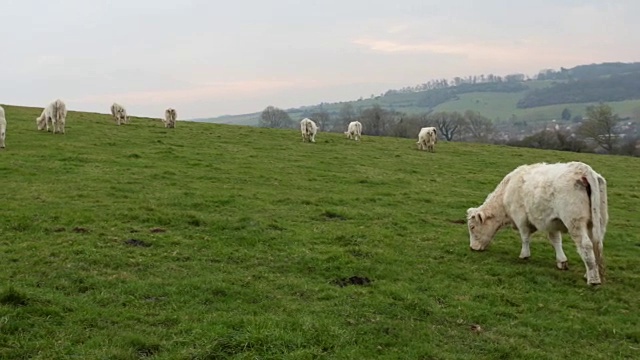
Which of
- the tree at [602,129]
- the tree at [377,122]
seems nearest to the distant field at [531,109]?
the tree at [602,129]

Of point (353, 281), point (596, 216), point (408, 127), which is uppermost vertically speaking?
point (408, 127)

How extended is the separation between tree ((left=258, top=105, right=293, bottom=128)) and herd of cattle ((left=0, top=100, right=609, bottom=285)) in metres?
83.6

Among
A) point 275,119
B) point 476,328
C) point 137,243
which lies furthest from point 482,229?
point 275,119

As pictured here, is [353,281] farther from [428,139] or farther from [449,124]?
[449,124]

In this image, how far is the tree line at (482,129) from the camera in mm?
66438

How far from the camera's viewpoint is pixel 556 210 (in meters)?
11.2

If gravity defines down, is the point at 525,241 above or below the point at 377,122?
below

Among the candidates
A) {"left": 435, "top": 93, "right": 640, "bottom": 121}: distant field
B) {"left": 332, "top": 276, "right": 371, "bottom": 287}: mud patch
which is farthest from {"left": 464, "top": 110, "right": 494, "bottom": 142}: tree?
{"left": 332, "top": 276, "right": 371, "bottom": 287}: mud patch

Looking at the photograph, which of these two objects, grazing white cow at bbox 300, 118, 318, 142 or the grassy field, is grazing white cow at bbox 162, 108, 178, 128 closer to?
grazing white cow at bbox 300, 118, 318, 142

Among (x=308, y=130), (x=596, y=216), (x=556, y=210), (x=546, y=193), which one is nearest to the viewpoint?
(x=596, y=216)

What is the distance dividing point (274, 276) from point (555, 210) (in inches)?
232

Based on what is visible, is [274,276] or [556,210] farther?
[556,210]

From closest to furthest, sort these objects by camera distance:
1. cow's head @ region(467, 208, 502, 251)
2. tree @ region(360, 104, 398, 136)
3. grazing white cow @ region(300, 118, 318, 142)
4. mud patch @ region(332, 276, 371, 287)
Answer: mud patch @ region(332, 276, 371, 287)
cow's head @ region(467, 208, 502, 251)
grazing white cow @ region(300, 118, 318, 142)
tree @ region(360, 104, 398, 136)

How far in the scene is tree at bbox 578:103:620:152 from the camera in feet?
224
